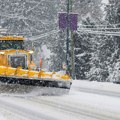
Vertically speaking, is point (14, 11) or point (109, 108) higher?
point (14, 11)

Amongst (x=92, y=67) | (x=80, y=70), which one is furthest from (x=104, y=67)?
(x=80, y=70)

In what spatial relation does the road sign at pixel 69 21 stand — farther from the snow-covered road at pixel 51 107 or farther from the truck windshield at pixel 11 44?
the snow-covered road at pixel 51 107

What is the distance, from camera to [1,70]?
15766 millimetres

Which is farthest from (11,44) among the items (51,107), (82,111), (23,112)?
(82,111)

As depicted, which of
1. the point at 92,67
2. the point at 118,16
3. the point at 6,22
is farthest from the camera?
the point at 6,22

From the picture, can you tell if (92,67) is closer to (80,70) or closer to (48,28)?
(80,70)

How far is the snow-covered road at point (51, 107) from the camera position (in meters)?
11.1

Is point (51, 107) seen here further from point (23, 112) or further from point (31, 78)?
point (31, 78)

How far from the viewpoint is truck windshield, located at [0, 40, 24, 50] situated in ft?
59.5

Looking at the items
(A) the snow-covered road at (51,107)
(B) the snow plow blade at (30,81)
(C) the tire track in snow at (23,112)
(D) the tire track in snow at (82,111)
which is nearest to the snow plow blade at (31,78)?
(B) the snow plow blade at (30,81)

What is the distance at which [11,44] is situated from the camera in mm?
18344

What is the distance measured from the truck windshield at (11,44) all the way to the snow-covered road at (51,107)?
9.51ft

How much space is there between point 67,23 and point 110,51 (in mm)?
7528

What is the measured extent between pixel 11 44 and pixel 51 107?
6209 millimetres
